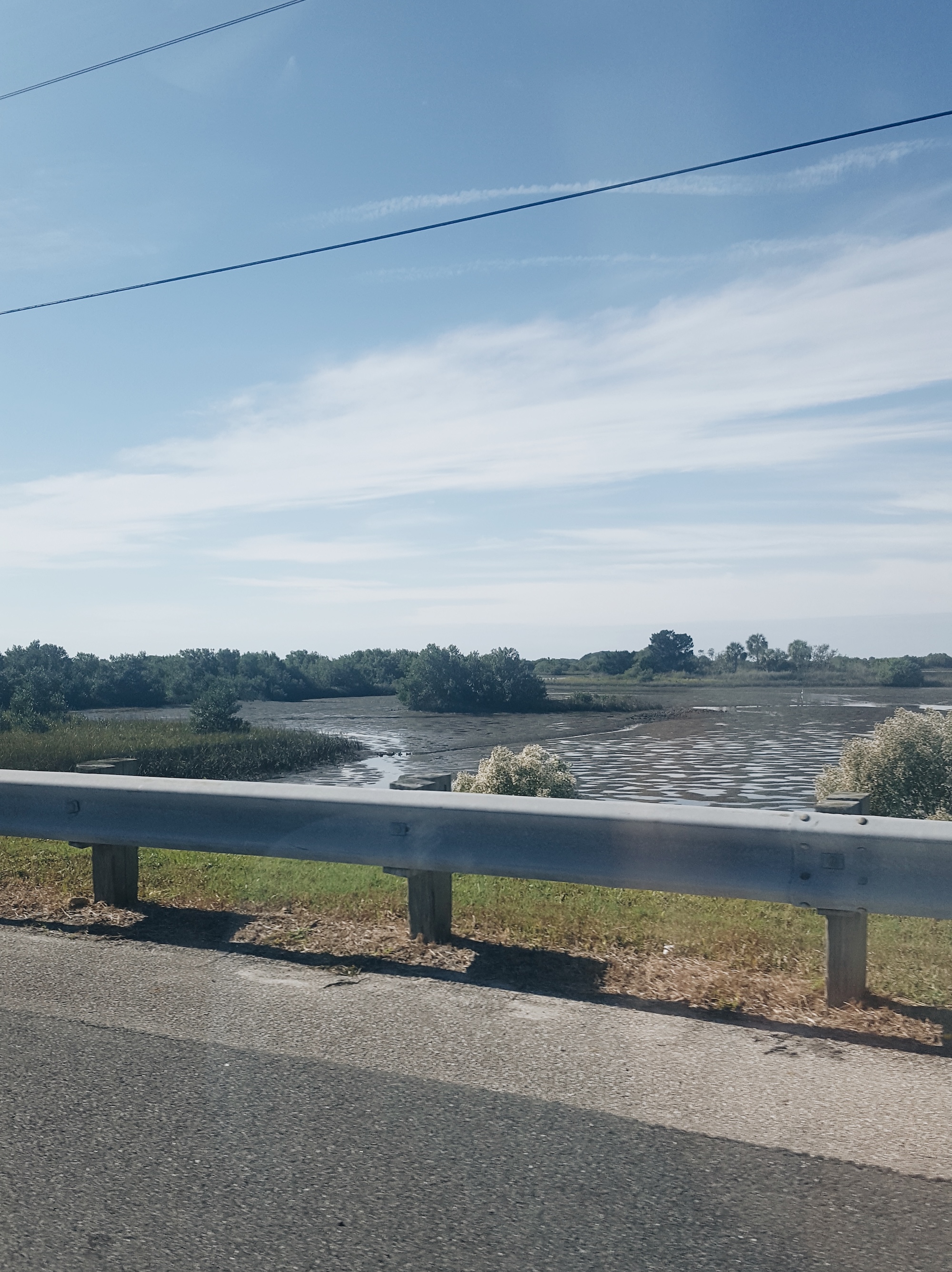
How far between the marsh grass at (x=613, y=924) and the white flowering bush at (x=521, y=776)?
30.0ft

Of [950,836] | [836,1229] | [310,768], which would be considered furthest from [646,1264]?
[310,768]

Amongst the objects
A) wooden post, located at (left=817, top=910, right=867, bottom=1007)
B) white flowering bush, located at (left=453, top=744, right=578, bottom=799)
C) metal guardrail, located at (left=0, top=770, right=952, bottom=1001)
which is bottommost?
white flowering bush, located at (left=453, top=744, right=578, bottom=799)

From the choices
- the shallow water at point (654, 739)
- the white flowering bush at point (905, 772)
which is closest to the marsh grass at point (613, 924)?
the white flowering bush at point (905, 772)

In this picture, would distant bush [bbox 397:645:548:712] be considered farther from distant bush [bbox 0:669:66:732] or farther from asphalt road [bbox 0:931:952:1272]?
asphalt road [bbox 0:931:952:1272]

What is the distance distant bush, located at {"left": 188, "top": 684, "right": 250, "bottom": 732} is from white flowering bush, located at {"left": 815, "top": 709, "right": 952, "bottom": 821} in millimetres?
28431

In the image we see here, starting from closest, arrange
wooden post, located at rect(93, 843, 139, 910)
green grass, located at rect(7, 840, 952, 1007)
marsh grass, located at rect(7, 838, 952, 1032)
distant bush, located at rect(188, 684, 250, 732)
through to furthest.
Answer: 1. marsh grass, located at rect(7, 838, 952, 1032)
2. green grass, located at rect(7, 840, 952, 1007)
3. wooden post, located at rect(93, 843, 139, 910)
4. distant bush, located at rect(188, 684, 250, 732)

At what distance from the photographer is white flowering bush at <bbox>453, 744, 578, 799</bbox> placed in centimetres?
1731

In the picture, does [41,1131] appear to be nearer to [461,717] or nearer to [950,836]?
[950,836]

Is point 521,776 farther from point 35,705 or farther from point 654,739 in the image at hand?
point 654,739

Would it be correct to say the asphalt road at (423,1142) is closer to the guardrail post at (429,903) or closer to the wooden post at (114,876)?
the guardrail post at (429,903)

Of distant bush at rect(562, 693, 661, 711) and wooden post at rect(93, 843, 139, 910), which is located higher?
wooden post at rect(93, 843, 139, 910)

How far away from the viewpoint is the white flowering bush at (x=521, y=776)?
1731 centimetres

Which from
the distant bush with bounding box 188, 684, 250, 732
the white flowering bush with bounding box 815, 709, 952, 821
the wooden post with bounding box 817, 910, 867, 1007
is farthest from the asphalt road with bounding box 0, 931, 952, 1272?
the distant bush with bounding box 188, 684, 250, 732

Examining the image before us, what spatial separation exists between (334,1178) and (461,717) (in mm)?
55066
